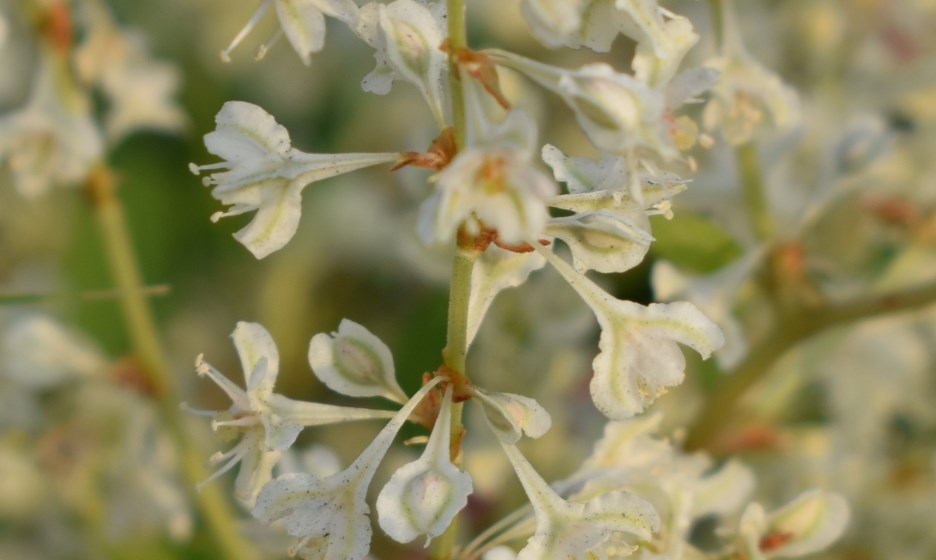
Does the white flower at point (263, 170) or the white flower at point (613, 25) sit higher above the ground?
the white flower at point (613, 25)

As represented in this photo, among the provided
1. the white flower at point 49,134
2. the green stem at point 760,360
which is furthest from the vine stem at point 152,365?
the green stem at point 760,360

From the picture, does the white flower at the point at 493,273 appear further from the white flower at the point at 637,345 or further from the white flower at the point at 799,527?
the white flower at the point at 799,527

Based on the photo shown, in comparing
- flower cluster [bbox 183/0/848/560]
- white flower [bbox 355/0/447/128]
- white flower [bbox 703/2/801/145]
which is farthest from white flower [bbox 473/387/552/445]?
white flower [bbox 703/2/801/145]

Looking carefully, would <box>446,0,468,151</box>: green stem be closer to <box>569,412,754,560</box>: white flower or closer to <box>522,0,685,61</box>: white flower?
<box>522,0,685,61</box>: white flower

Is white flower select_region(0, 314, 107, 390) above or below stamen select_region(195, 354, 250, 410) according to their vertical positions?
above

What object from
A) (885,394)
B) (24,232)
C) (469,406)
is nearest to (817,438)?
(885,394)
